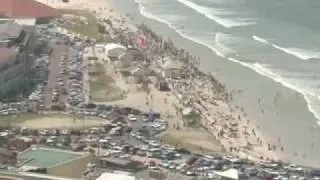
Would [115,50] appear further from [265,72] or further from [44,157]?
[44,157]

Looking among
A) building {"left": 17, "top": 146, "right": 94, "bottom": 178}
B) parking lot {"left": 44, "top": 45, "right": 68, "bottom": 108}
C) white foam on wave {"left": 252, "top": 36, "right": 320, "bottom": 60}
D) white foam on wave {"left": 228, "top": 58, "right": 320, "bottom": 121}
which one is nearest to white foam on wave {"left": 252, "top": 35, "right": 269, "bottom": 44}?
white foam on wave {"left": 252, "top": 36, "right": 320, "bottom": 60}

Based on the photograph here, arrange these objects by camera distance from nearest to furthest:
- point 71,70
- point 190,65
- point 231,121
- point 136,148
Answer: point 136,148 → point 231,121 → point 71,70 → point 190,65

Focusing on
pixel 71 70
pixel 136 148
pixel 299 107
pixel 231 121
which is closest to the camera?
pixel 136 148

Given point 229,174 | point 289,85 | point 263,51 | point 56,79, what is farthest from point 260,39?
point 229,174

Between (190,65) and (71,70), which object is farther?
(190,65)

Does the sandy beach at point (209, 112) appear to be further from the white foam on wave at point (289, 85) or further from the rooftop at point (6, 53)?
the rooftop at point (6, 53)

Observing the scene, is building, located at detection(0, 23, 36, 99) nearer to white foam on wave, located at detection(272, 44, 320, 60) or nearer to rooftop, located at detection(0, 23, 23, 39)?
rooftop, located at detection(0, 23, 23, 39)

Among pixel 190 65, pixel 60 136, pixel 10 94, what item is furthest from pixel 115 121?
pixel 190 65

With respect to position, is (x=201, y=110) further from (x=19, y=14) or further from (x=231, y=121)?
(x=19, y=14)
